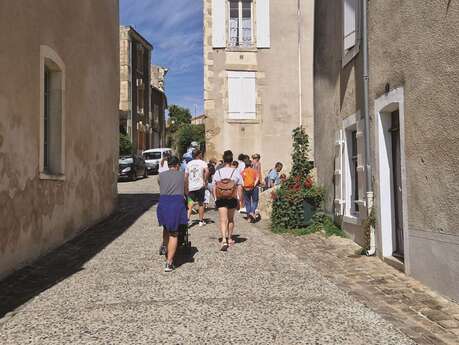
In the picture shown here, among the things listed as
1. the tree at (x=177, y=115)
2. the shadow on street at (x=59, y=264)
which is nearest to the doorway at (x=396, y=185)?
the shadow on street at (x=59, y=264)

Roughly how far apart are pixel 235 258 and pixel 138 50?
130 ft

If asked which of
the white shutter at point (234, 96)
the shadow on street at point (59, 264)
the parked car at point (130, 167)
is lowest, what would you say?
the shadow on street at point (59, 264)

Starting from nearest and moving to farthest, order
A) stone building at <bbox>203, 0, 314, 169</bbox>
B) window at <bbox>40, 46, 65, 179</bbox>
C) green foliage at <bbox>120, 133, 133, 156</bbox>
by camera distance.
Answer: window at <bbox>40, 46, 65, 179</bbox> → stone building at <bbox>203, 0, 314, 169</bbox> → green foliage at <bbox>120, 133, 133, 156</bbox>

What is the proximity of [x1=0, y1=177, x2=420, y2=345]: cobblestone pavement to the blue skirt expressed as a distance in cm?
63

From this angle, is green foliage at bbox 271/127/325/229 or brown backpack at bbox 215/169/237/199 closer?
brown backpack at bbox 215/169/237/199

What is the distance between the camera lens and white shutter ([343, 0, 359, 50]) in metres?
9.27

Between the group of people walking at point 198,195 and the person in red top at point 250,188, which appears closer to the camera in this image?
the group of people walking at point 198,195

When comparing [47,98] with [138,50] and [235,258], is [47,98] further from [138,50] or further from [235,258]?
[138,50]

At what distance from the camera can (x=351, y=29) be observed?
9.45 meters

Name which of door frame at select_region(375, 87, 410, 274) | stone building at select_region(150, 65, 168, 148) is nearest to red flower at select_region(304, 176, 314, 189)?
door frame at select_region(375, 87, 410, 274)

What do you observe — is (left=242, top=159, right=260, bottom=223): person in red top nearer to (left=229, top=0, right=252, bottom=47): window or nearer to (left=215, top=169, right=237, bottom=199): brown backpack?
(left=215, top=169, right=237, bottom=199): brown backpack

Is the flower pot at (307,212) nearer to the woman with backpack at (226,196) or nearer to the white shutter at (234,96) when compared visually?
the woman with backpack at (226,196)

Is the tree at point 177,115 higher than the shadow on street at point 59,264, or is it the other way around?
the tree at point 177,115

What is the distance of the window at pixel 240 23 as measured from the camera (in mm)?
22453
